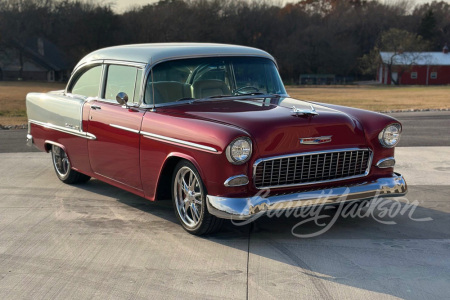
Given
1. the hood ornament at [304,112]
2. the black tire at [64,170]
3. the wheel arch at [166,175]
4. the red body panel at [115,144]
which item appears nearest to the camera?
the hood ornament at [304,112]

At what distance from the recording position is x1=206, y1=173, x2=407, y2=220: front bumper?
5.15 m

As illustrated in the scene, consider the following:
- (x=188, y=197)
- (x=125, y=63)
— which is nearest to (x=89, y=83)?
(x=125, y=63)

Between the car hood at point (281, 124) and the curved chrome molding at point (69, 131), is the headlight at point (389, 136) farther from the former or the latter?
the curved chrome molding at point (69, 131)

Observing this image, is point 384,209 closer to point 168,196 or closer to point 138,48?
point 168,196

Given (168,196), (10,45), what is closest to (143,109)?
(168,196)

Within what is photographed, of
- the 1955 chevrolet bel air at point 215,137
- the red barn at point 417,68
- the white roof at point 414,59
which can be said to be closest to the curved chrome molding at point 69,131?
the 1955 chevrolet bel air at point 215,137

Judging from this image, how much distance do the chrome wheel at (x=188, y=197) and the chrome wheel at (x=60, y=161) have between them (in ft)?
8.22

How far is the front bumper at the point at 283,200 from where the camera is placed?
5148 mm

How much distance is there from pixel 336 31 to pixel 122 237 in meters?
101

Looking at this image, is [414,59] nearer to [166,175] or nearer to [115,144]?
[115,144]

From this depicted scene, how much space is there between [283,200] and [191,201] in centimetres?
90

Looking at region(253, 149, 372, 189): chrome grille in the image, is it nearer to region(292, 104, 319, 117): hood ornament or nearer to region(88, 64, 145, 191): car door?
region(292, 104, 319, 117): hood ornament

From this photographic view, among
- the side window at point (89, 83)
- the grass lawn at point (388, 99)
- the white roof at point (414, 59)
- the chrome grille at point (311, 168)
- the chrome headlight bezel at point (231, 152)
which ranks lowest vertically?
the grass lawn at point (388, 99)

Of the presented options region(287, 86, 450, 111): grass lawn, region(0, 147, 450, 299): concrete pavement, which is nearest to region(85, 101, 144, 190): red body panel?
region(0, 147, 450, 299): concrete pavement
